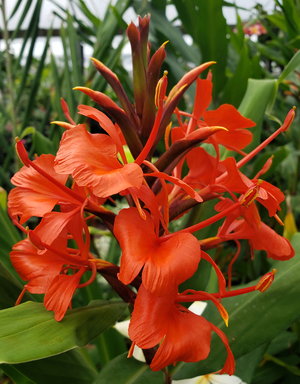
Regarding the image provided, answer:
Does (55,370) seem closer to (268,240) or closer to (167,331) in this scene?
(167,331)

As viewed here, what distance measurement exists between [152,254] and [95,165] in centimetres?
10

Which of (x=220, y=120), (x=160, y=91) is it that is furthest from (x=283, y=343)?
(x=160, y=91)

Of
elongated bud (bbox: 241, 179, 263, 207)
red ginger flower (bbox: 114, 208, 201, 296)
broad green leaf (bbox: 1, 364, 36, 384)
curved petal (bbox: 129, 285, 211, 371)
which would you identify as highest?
elongated bud (bbox: 241, 179, 263, 207)

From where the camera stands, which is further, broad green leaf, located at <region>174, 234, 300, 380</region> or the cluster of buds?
broad green leaf, located at <region>174, 234, 300, 380</region>

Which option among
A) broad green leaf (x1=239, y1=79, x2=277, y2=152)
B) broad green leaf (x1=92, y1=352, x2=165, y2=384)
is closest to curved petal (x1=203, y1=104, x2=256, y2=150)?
broad green leaf (x1=239, y1=79, x2=277, y2=152)

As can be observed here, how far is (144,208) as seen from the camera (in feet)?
1.27

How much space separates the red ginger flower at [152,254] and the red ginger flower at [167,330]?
0.12ft

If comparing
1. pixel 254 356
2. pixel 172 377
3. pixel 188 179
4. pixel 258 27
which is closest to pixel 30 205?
pixel 188 179

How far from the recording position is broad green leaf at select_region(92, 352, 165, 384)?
407 mm

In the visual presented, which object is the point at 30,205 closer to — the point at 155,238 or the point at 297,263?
the point at 155,238

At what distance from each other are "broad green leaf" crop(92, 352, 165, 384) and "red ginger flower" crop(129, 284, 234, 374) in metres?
0.12

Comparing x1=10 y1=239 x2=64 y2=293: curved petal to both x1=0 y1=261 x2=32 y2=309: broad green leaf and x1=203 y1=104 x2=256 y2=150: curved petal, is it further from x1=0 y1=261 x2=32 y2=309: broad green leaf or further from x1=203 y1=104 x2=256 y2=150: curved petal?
x1=203 y1=104 x2=256 y2=150: curved petal

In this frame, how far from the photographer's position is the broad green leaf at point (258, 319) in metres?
0.46

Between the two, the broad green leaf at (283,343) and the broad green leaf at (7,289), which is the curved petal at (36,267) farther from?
the broad green leaf at (283,343)
